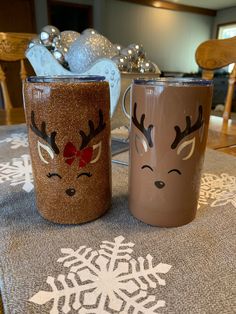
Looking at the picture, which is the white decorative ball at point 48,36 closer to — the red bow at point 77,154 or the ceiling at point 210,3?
the red bow at point 77,154

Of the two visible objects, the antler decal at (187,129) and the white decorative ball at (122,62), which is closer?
the antler decal at (187,129)

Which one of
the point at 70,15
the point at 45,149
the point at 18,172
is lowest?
the point at 18,172

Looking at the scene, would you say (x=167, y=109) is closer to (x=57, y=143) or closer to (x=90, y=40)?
(x=57, y=143)

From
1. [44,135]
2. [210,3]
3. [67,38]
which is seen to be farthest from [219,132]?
[210,3]

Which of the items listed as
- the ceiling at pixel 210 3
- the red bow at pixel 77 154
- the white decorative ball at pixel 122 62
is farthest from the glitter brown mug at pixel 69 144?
the ceiling at pixel 210 3

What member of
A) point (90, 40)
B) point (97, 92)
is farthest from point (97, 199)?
point (90, 40)

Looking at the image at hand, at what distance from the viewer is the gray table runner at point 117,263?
0.68 feet

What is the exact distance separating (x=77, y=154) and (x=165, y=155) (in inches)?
4.1

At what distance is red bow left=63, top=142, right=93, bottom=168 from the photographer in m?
0.30

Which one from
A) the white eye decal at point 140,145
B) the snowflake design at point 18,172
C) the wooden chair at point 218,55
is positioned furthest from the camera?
the wooden chair at point 218,55

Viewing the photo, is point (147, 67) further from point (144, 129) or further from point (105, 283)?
point (105, 283)

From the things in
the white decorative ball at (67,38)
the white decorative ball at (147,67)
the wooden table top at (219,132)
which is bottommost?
the wooden table top at (219,132)

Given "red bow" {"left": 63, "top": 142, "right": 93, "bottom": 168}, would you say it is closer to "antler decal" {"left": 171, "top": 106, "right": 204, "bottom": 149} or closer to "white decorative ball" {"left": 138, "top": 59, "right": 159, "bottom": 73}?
"antler decal" {"left": 171, "top": 106, "right": 204, "bottom": 149}

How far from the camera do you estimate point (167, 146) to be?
0.29 metres
